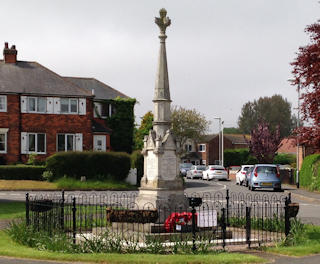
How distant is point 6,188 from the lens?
35.9 metres

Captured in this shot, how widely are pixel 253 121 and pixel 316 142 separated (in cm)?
8894

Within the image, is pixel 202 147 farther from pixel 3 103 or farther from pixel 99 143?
pixel 3 103

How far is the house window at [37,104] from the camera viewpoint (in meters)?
46.2

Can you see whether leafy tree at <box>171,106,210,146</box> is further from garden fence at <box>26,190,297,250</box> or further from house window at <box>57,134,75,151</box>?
garden fence at <box>26,190,297,250</box>

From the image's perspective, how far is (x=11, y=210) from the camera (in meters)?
22.4

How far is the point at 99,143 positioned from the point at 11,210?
Answer: 28.0 m

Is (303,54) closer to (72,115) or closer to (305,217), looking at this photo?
(305,217)

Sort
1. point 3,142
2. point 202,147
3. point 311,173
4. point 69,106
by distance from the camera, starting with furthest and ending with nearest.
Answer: point 202,147, point 69,106, point 3,142, point 311,173

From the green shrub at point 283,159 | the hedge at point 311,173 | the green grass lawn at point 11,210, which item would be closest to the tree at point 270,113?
the green shrub at point 283,159

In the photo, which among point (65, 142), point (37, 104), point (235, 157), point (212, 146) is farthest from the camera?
point (212, 146)

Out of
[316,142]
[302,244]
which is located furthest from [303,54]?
[302,244]

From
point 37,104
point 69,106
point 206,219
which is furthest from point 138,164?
point 206,219

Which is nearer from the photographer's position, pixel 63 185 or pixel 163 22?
pixel 163 22

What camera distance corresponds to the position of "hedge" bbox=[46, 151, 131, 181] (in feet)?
130
